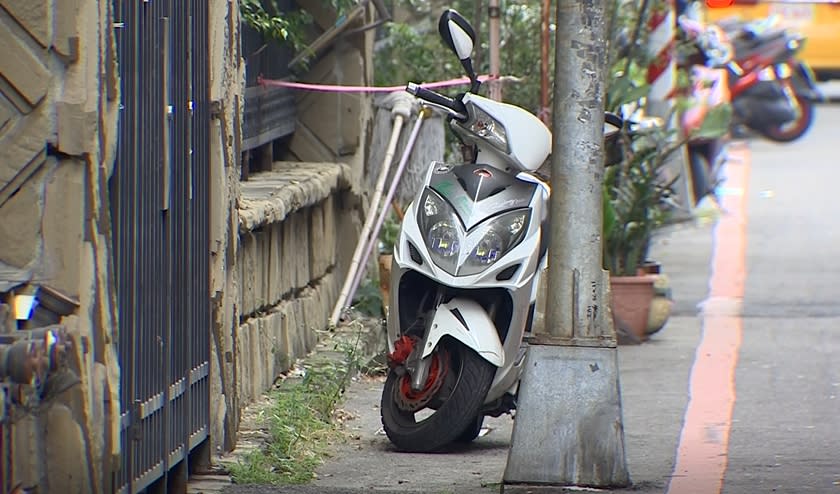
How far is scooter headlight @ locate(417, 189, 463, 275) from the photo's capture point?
269 inches

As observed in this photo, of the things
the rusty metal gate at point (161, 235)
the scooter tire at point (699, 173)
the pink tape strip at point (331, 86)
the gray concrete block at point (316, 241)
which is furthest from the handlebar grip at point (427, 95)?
the scooter tire at point (699, 173)

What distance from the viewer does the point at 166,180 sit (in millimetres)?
5211

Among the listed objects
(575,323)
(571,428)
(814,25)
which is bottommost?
(571,428)

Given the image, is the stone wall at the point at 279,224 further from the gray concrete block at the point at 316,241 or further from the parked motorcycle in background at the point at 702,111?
the parked motorcycle in background at the point at 702,111

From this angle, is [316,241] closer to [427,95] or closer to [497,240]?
[427,95]

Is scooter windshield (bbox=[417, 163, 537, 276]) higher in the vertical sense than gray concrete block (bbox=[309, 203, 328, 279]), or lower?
higher

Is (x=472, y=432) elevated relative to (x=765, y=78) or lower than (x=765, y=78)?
lower

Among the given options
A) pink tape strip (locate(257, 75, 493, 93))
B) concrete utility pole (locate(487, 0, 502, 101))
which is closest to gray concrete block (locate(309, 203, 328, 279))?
pink tape strip (locate(257, 75, 493, 93))

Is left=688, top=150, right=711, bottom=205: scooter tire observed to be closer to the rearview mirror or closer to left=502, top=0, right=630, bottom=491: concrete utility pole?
the rearview mirror

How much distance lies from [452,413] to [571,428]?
0.96 meters

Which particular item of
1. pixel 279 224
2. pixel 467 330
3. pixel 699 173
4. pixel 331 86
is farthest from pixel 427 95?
pixel 699 173

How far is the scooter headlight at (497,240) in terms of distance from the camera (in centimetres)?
679

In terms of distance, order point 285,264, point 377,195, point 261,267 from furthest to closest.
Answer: point 377,195 < point 285,264 < point 261,267

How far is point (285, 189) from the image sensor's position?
796 centimetres
